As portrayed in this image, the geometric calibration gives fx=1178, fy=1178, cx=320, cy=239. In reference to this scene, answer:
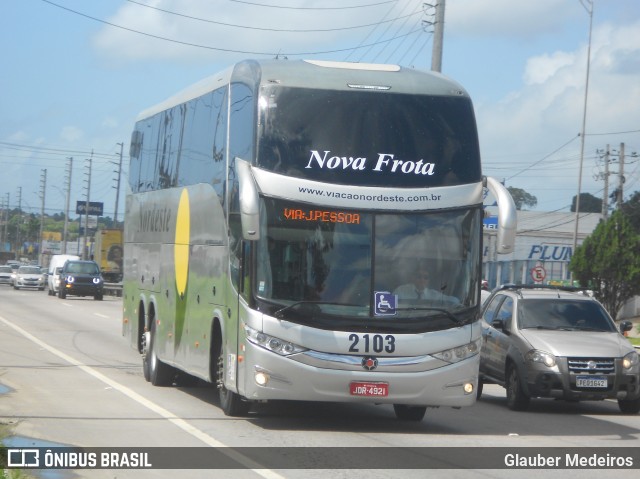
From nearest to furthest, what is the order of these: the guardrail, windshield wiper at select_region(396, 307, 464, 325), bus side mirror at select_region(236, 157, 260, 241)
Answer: bus side mirror at select_region(236, 157, 260, 241)
windshield wiper at select_region(396, 307, 464, 325)
the guardrail

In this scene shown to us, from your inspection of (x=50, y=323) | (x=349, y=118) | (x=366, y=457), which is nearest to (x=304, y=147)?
(x=349, y=118)

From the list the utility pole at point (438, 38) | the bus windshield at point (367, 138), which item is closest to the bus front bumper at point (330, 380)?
the bus windshield at point (367, 138)

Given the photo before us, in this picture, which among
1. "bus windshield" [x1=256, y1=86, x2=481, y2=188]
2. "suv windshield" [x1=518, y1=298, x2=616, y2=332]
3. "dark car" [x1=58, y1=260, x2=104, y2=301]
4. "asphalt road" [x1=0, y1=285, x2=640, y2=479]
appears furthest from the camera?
"dark car" [x1=58, y1=260, x2=104, y2=301]

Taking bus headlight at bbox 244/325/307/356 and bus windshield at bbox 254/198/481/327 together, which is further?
bus windshield at bbox 254/198/481/327

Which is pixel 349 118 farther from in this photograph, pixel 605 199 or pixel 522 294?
pixel 605 199

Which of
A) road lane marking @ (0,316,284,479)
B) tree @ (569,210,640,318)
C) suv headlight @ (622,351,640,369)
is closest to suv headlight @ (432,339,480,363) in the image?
road lane marking @ (0,316,284,479)

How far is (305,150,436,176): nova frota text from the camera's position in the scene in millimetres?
13203

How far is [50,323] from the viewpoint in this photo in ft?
115

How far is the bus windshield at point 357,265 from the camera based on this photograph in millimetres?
12969

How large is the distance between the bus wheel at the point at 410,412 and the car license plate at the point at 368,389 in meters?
1.88

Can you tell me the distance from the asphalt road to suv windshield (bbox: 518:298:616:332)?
1.27 metres

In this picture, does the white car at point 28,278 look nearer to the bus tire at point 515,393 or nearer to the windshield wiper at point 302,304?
the bus tire at point 515,393

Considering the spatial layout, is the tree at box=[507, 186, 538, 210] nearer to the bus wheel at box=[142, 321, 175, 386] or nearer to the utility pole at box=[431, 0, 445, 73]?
the utility pole at box=[431, 0, 445, 73]

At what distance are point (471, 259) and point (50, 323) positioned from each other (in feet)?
78.7
